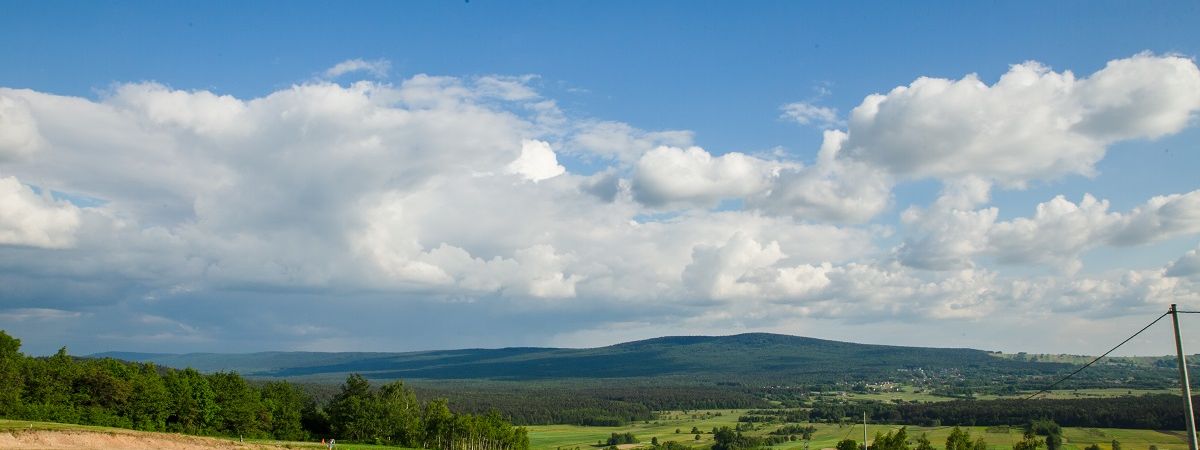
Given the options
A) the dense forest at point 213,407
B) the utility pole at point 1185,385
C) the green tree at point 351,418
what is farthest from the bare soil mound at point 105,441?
the utility pole at point 1185,385

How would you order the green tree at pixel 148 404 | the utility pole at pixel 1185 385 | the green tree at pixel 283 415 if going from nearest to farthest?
the utility pole at pixel 1185 385
the green tree at pixel 148 404
the green tree at pixel 283 415

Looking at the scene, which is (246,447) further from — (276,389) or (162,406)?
(276,389)

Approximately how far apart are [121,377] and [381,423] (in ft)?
117

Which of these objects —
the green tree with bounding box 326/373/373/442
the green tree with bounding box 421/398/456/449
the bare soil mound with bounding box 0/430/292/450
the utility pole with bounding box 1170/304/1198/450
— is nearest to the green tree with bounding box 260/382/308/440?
the green tree with bounding box 326/373/373/442

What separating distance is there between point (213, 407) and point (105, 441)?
4096cm

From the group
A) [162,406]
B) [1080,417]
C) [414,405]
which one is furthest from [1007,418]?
[162,406]

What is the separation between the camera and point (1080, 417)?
185m

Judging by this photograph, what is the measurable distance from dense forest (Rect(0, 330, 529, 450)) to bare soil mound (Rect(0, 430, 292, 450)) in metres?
21.9

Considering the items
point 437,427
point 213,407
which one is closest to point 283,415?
point 213,407

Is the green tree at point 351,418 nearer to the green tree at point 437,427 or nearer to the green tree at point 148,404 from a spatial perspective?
the green tree at point 437,427

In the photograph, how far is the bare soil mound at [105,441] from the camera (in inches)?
1913

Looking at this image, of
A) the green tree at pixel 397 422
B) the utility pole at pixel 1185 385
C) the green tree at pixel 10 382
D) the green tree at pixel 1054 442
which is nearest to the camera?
the utility pole at pixel 1185 385

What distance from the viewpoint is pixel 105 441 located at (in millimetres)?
55219

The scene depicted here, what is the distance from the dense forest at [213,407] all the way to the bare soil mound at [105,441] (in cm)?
2189
